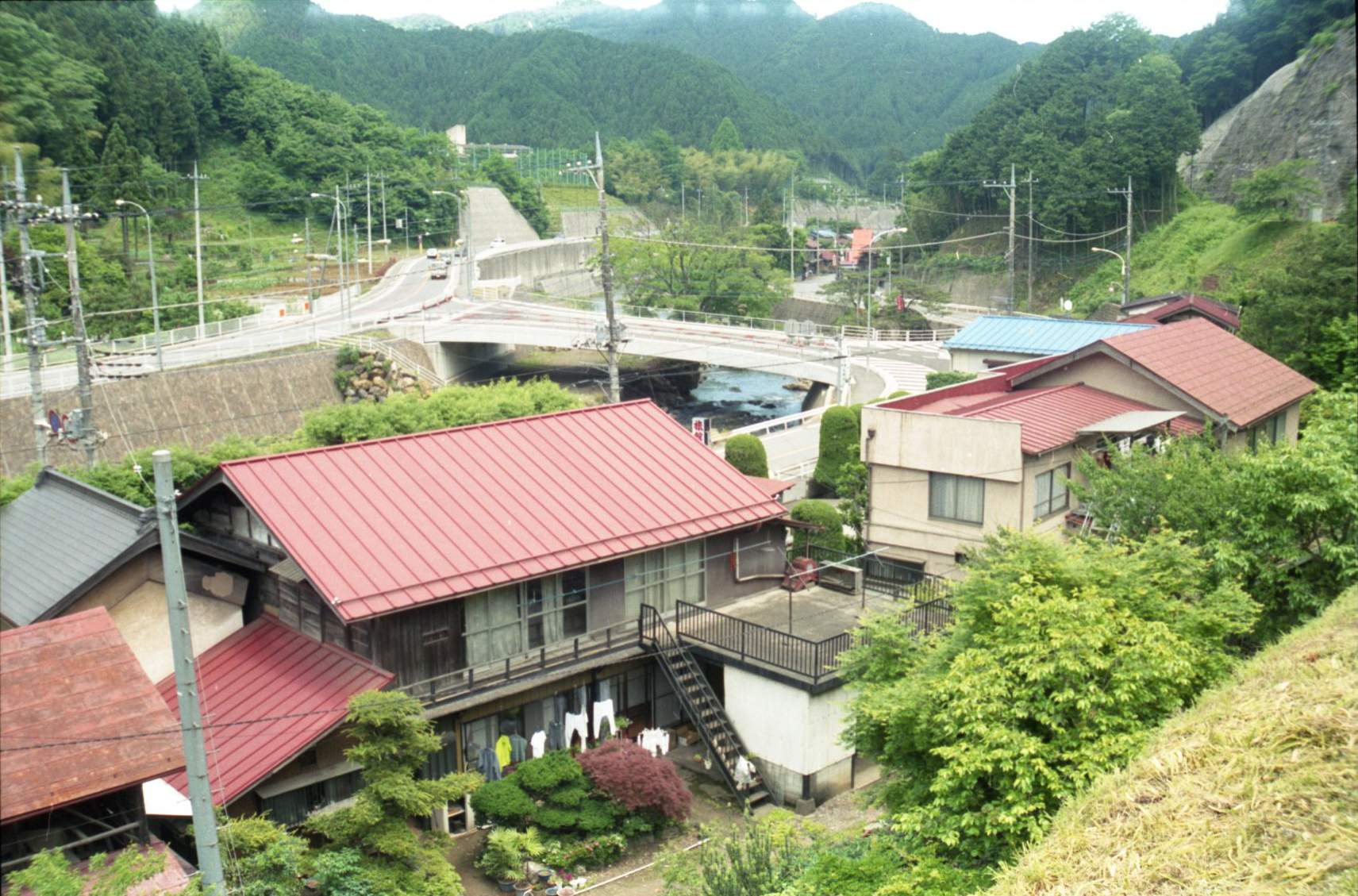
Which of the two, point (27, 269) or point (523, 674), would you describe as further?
point (27, 269)

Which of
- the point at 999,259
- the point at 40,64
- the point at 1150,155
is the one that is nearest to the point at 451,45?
the point at 999,259

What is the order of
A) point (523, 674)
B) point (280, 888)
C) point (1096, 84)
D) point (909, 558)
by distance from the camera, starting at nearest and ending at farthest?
point (280, 888) → point (523, 674) → point (909, 558) → point (1096, 84)

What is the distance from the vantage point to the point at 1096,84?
69.6 meters

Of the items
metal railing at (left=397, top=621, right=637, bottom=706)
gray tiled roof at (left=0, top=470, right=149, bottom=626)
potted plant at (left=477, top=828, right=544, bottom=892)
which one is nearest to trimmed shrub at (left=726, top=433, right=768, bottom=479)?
metal railing at (left=397, top=621, right=637, bottom=706)

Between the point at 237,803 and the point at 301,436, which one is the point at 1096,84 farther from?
the point at 237,803

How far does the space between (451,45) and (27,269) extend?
145m

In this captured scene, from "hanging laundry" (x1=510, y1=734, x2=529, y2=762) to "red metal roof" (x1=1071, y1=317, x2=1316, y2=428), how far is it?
15.8 metres

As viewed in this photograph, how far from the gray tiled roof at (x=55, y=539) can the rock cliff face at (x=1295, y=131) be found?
1513 centimetres

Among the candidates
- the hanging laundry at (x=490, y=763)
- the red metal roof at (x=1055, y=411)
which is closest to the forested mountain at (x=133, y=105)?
the hanging laundry at (x=490, y=763)

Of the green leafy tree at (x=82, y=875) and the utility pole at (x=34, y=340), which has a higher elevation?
the utility pole at (x=34, y=340)

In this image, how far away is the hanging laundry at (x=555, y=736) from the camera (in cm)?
1716

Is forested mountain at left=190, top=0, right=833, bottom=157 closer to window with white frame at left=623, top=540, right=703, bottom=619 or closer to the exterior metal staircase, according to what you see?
window with white frame at left=623, top=540, right=703, bottom=619

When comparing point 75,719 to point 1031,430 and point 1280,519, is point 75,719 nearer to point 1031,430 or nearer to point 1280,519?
point 1280,519

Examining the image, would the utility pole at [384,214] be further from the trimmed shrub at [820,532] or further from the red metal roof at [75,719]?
the red metal roof at [75,719]
